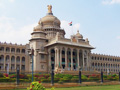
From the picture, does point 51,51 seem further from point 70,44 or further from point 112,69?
point 112,69

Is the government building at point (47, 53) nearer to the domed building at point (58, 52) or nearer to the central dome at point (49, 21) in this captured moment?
the domed building at point (58, 52)

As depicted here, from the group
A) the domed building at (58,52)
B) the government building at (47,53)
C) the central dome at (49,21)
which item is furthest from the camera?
the central dome at (49,21)

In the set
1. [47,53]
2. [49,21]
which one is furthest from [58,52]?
[49,21]

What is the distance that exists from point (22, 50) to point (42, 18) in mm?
14178

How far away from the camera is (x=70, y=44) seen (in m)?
54.9

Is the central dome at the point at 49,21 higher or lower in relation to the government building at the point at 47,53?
higher

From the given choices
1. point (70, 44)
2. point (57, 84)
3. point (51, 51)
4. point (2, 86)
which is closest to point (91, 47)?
point (70, 44)

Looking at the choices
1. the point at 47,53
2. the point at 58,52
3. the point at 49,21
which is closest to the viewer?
the point at 58,52

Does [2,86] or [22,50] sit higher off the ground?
[22,50]

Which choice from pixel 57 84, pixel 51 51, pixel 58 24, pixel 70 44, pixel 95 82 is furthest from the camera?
pixel 58 24

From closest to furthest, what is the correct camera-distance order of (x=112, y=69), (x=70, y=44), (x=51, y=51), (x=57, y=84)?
(x=57, y=84), (x=70, y=44), (x=51, y=51), (x=112, y=69)

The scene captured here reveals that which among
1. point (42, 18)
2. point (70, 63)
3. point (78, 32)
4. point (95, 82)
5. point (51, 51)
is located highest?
point (42, 18)

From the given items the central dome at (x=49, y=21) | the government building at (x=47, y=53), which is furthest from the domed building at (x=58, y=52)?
the central dome at (x=49, y=21)

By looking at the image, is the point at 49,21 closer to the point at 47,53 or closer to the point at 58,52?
the point at 47,53
